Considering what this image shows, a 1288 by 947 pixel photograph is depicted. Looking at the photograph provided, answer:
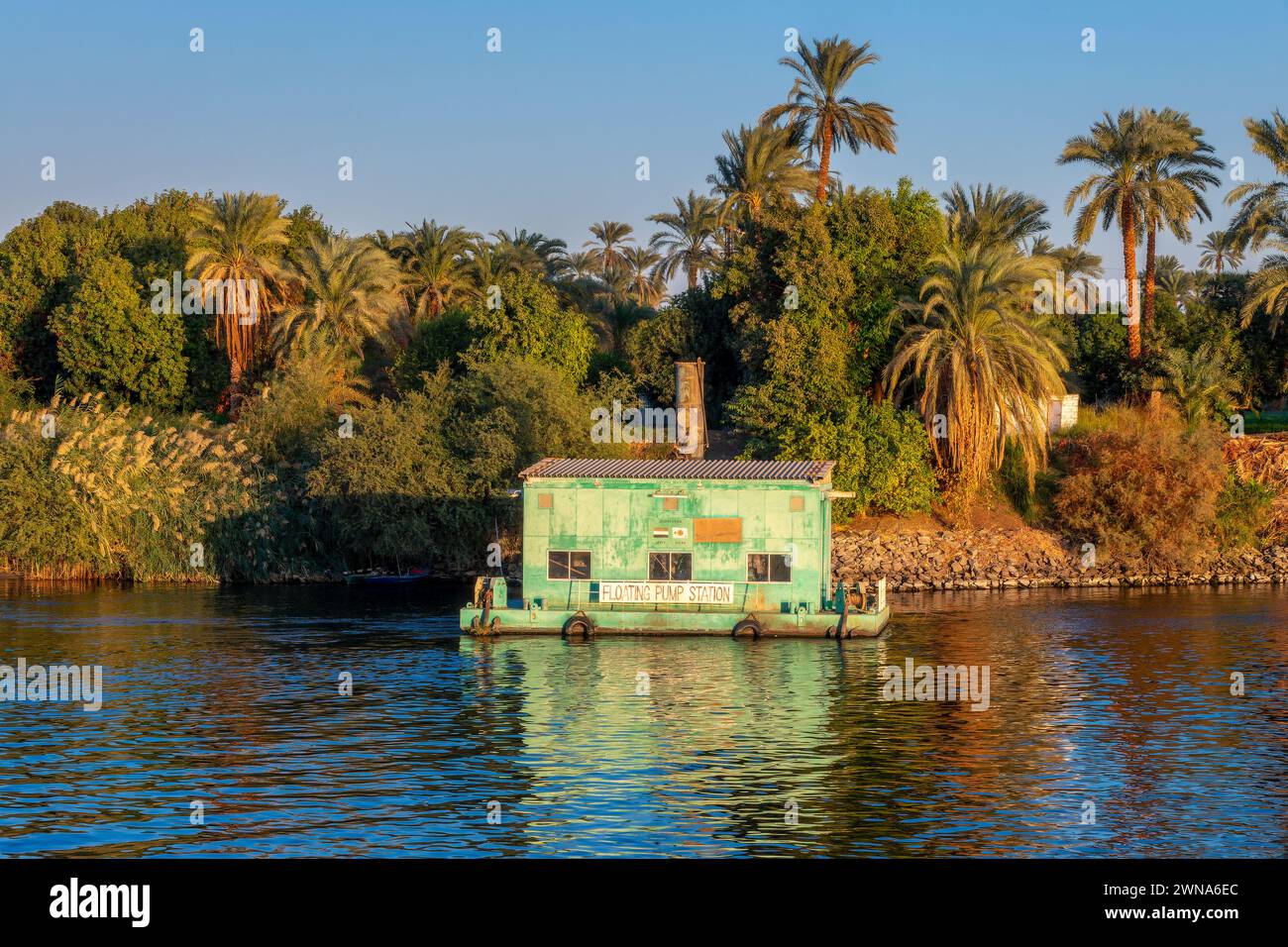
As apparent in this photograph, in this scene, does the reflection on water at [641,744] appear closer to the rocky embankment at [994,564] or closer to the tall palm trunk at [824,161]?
the rocky embankment at [994,564]

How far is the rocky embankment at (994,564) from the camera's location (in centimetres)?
6256

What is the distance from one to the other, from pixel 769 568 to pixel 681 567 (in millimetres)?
2783

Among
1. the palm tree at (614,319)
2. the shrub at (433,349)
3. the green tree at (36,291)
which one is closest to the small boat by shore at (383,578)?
the shrub at (433,349)

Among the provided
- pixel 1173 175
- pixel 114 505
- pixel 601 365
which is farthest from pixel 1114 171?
pixel 114 505

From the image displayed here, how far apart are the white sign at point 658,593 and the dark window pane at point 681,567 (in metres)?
0.24

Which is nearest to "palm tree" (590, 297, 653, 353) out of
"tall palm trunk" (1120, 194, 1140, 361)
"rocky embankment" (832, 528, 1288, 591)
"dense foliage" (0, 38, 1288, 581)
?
"dense foliage" (0, 38, 1288, 581)

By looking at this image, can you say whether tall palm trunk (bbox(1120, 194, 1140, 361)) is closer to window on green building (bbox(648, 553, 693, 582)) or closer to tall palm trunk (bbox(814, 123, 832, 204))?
tall palm trunk (bbox(814, 123, 832, 204))

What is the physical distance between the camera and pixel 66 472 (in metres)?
63.9

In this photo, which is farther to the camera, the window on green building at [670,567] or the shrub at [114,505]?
the shrub at [114,505]

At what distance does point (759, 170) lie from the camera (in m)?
80.1
